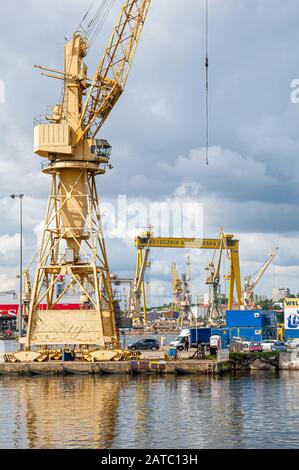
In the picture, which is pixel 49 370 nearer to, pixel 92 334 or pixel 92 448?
pixel 92 334

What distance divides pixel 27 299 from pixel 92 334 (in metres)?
48.8

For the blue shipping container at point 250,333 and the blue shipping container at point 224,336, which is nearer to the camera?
the blue shipping container at point 224,336

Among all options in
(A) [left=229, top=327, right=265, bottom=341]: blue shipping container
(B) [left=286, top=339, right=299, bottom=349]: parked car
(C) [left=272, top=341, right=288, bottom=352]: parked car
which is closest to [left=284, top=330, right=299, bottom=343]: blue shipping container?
(B) [left=286, top=339, right=299, bottom=349]: parked car

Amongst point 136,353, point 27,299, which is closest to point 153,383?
point 136,353

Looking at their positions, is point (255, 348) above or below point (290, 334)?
below

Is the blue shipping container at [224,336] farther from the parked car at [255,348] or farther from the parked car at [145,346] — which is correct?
the parked car at [145,346]

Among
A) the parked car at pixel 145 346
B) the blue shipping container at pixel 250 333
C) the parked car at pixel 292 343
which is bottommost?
the parked car at pixel 145 346

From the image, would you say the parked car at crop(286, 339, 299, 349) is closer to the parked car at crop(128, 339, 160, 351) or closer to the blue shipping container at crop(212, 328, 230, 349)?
the blue shipping container at crop(212, 328, 230, 349)

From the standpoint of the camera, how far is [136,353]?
72750mm

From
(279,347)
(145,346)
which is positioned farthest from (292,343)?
(145,346)

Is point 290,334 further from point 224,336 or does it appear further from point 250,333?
point 224,336

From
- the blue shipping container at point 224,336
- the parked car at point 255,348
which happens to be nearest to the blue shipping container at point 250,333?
the blue shipping container at point 224,336
